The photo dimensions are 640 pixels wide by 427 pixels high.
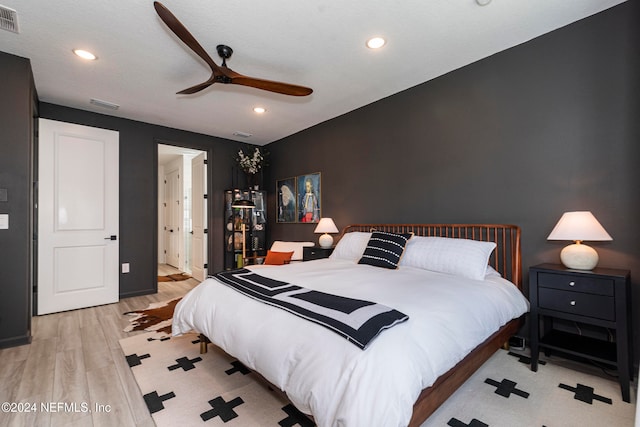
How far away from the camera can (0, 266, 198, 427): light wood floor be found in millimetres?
1729

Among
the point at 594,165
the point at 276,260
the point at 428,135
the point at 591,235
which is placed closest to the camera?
the point at 591,235

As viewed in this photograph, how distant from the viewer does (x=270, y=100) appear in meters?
3.79

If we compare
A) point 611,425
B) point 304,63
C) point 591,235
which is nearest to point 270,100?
point 304,63

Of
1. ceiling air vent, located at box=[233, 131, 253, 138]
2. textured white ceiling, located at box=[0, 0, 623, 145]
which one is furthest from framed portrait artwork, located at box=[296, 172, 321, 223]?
textured white ceiling, located at box=[0, 0, 623, 145]

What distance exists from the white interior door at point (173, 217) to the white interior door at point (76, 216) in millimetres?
2383

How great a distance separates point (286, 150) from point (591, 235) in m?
4.40

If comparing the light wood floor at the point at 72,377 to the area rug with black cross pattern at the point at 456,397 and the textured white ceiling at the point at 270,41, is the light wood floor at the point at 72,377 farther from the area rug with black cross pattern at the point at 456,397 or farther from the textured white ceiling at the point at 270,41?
the textured white ceiling at the point at 270,41

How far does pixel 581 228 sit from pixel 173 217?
23.4 ft

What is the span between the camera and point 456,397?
1905 mm

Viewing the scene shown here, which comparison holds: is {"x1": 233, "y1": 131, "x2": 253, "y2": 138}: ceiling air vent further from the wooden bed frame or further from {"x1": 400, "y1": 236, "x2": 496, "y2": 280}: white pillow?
{"x1": 400, "y1": 236, "x2": 496, "y2": 280}: white pillow

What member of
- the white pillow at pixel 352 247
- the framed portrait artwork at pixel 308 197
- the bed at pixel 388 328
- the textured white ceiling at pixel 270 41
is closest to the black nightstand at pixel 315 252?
the white pillow at pixel 352 247

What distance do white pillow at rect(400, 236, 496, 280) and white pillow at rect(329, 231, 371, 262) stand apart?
59 centimetres

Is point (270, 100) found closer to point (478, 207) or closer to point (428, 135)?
point (428, 135)

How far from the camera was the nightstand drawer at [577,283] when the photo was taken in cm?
195
